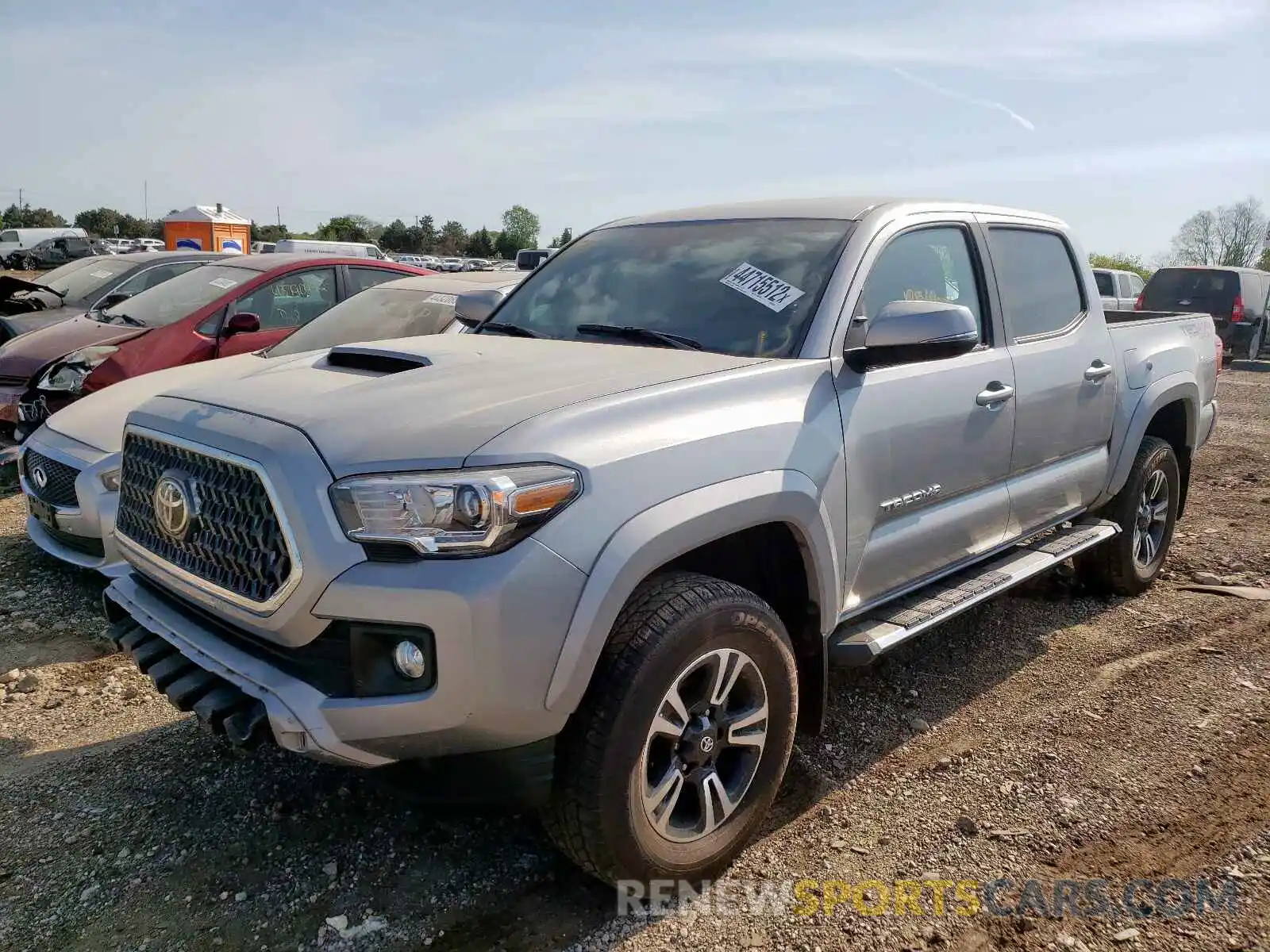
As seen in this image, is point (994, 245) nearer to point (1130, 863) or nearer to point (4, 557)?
point (1130, 863)

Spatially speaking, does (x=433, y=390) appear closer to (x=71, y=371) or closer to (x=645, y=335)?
(x=645, y=335)

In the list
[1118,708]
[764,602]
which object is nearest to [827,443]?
[764,602]

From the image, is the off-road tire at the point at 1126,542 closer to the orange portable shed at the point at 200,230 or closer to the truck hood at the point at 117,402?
the truck hood at the point at 117,402

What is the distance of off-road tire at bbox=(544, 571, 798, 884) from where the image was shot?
2303 mm

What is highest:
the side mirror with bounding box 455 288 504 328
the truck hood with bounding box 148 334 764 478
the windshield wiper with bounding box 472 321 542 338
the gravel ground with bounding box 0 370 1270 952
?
the side mirror with bounding box 455 288 504 328

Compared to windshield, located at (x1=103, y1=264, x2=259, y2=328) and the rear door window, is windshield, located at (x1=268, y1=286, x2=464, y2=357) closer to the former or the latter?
windshield, located at (x1=103, y1=264, x2=259, y2=328)

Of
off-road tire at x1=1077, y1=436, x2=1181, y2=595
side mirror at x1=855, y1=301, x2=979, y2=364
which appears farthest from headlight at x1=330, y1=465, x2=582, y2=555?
off-road tire at x1=1077, y1=436, x2=1181, y2=595

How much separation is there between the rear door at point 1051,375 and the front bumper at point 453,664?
2.37 m

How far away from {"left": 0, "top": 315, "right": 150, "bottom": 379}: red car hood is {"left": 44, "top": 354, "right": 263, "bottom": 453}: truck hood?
1425 mm

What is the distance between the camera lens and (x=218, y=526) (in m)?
2.45

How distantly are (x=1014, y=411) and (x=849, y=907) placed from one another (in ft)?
6.59

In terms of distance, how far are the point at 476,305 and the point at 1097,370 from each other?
2771mm

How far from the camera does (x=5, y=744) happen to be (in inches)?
136

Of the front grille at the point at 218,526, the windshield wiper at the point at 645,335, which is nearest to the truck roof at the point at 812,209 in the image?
the windshield wiper at the point at 645,335
